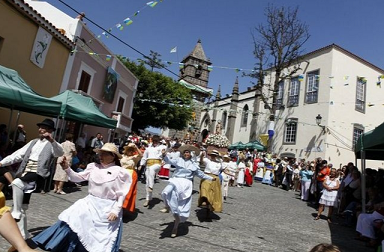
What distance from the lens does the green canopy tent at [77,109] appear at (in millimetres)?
8853

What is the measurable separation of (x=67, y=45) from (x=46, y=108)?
672 centimetres

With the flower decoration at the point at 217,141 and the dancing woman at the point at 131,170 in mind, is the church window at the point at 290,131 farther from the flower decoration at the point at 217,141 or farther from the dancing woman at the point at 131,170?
the dancing woman at the point at 131,170

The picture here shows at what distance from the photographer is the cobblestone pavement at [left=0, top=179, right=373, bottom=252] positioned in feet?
Answer: 16.9

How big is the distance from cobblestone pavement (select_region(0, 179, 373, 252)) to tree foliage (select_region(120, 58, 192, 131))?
2154cm

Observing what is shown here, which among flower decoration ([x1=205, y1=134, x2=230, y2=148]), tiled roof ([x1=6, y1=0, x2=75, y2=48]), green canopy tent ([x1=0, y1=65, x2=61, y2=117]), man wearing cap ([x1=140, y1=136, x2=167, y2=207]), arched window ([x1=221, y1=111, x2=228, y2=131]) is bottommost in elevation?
man wearing cap ([x1=140, y1=136, x2=167, y2=207])

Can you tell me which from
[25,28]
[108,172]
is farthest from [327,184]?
[25,28]

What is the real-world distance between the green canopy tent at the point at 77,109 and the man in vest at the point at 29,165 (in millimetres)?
4565

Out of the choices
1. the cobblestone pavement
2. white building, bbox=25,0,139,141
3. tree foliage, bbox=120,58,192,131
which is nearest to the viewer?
the cobblestone pavement

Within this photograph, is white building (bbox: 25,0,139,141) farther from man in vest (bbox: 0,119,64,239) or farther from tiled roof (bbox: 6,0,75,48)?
man in vest (bbox: 0,119,64,239)

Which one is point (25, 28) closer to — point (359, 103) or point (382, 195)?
point (382, 195)

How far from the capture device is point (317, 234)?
7234 mm

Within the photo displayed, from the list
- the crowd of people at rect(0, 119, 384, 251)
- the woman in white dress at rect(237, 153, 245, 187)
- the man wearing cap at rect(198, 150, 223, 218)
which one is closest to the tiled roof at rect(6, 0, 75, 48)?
the crowd of people at rect(0, 119, 384, 251)

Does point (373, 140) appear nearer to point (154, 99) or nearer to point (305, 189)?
point (305, 189)

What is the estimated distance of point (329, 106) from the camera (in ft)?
74.9
